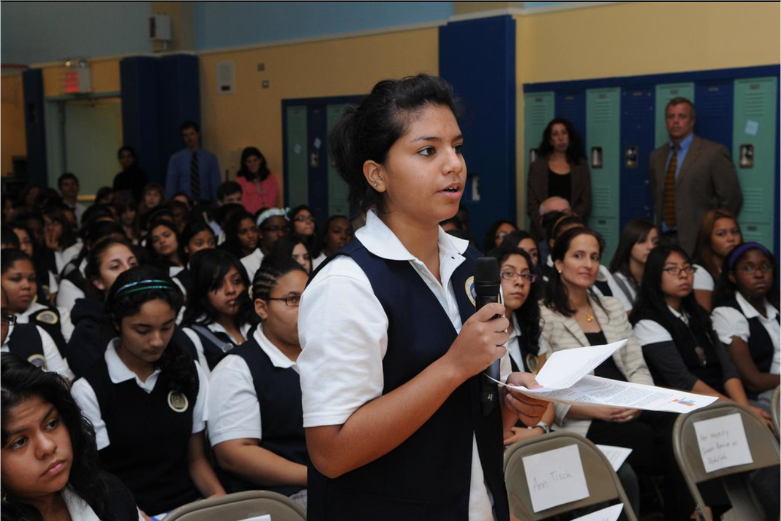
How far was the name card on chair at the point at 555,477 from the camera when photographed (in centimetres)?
261

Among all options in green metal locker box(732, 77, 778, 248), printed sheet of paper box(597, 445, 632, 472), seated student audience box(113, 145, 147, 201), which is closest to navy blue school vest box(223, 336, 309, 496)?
printed sheet of paper box(597, 445, 632, 472)

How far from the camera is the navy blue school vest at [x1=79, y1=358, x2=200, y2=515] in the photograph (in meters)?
2.76

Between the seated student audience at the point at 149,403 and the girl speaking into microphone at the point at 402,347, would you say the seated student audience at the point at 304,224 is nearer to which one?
the seated student audience at the point at 149,403

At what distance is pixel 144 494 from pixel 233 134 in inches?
337

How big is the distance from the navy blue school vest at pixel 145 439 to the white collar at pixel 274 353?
1.04 feet

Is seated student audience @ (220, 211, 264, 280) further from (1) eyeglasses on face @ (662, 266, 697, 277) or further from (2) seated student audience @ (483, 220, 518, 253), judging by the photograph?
(1) eyeglasses on face @ (662, 266, 697, 277)

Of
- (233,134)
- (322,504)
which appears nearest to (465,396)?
(322,504)

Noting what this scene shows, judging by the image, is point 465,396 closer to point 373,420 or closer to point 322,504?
point 373,420

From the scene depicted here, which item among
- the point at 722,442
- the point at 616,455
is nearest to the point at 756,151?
the point at 722,442

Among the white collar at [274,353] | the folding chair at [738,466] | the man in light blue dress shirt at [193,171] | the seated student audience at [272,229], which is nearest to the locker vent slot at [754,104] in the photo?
the seated student audience at [272,229]

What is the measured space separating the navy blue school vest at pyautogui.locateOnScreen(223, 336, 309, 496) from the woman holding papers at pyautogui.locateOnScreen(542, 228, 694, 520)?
126 cm

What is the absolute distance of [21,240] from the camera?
215 inches

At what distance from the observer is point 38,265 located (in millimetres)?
5945

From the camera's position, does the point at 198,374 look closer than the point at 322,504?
No
